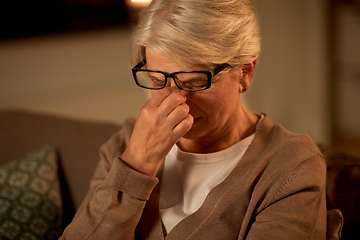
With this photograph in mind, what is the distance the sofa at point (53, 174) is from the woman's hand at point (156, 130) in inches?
24.6

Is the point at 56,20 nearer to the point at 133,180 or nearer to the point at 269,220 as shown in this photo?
the point at 133,180

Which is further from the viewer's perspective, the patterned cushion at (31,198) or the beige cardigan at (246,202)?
the patterned cushion at (31,198)

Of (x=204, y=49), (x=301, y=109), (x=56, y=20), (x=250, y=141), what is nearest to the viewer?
(x=204, y=49)

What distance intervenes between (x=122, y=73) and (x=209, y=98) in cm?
108

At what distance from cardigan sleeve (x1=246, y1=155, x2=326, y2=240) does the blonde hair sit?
42 centimetres

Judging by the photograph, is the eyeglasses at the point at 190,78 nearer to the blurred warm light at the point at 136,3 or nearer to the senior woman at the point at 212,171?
the senior woman at the point at 212,171

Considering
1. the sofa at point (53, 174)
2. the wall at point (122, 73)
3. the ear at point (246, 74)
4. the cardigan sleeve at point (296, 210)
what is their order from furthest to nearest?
1. the wall at point (122, 73)
2. the sofa at point (53, 174)
3. the ear at point (246, 74)
4. the cardigan sleeve at point (296, 210)

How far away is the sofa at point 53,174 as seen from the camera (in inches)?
45.9

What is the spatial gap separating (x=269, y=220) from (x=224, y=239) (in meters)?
0.18

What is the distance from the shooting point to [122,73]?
192 centimetres

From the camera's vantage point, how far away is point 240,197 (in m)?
0.99

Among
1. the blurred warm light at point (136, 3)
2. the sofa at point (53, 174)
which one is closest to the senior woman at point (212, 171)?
the sofa at point (53, 174)

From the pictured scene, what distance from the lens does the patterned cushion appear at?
4.04 ft

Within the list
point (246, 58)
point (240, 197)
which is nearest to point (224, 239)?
point (240, 197)
